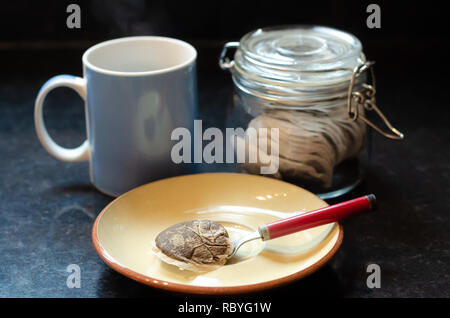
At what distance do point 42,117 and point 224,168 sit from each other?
26 cm

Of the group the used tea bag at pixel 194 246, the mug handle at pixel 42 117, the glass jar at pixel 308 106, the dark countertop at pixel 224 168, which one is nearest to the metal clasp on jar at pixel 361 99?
the glass jar at pixel 308 106

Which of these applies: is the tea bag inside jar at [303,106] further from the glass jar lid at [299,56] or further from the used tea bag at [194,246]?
the used tea bag at [194,246]

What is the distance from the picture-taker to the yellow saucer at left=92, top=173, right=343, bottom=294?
2.00ft

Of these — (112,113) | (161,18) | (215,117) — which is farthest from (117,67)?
(161,18)

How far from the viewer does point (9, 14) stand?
1185mm

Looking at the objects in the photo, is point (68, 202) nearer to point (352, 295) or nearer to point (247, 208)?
point (247, 208)

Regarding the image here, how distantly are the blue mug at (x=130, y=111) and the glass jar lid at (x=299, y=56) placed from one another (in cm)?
8

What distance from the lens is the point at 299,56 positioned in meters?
0.77

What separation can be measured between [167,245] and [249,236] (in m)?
0.09

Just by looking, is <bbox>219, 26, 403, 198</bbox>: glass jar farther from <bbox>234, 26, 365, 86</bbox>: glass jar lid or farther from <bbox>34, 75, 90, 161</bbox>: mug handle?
<bbox>34, 75, 90, 161</bbox>: mug handle

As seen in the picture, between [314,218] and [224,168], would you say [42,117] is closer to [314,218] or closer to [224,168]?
[224,168]

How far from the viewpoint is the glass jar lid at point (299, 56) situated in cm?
74

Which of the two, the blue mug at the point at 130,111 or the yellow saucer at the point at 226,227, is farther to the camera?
the blue mug at the point at 130,111

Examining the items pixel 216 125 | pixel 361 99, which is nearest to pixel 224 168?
pixel 216 125
